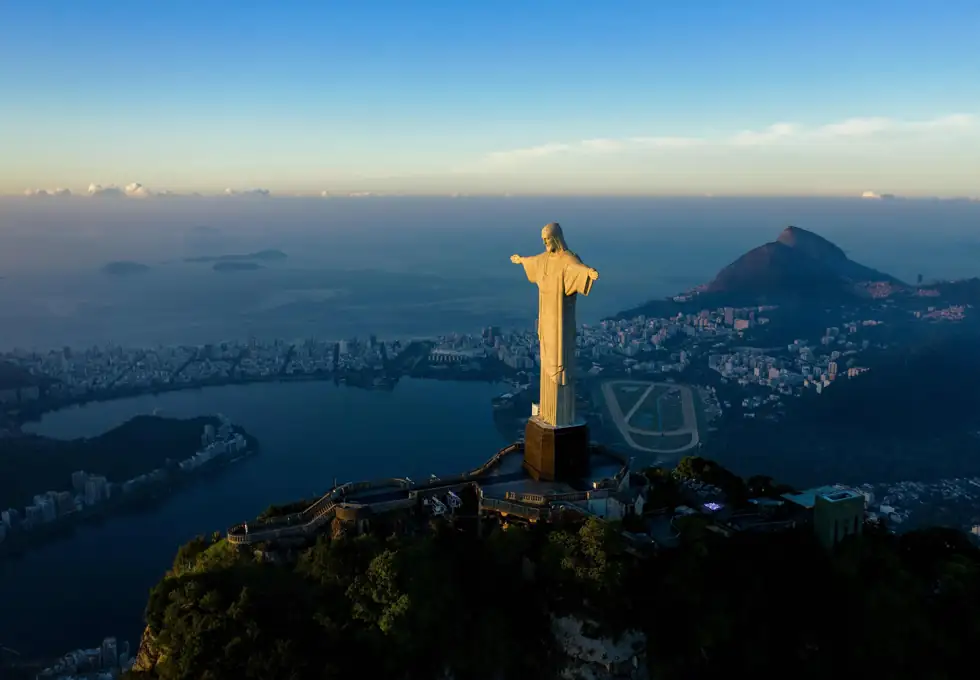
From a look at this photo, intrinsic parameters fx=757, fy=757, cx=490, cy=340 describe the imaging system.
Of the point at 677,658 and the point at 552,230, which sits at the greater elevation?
the point at 552,230

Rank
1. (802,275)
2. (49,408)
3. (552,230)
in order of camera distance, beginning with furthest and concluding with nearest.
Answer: (802,275)
(49,408)
(552,230)

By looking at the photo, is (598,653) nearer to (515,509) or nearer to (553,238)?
(515,509)

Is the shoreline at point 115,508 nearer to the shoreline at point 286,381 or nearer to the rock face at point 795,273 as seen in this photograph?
the shoreline at point 286,381

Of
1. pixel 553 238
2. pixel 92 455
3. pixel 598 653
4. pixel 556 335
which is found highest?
pixel 553 238

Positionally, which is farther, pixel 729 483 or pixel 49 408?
pixel 49 408

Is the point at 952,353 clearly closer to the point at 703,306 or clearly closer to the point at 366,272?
the point at 703,306

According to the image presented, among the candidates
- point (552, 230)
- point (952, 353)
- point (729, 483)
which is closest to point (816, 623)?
point (729, 483)

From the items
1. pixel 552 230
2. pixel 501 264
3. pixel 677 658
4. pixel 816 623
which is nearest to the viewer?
pixel 677 658

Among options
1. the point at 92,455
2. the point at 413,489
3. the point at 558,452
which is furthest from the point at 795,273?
the point at 413,489
